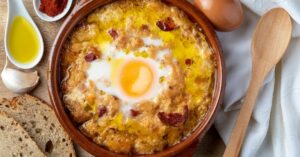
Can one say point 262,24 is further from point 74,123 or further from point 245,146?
point 74,123

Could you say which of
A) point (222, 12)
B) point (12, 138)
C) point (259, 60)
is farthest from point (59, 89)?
point (259, 60)

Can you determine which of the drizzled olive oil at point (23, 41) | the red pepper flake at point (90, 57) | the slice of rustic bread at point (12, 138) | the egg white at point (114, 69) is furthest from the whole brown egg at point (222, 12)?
the slice of rustic bread at point (12, 138)

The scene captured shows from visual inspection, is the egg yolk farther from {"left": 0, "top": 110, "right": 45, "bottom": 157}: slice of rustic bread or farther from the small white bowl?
{"left": 0, "top": 110, "right": 45, "bottom": 157}: slice of rustic bread

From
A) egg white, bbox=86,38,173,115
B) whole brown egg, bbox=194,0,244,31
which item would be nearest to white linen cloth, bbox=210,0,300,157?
whole brown egg, bbox=194,0,244,31

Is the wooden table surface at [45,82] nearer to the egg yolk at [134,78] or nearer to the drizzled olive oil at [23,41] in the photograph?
the drizzled olive oil at [23,41]

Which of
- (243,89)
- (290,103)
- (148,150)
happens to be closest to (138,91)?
(148,150)

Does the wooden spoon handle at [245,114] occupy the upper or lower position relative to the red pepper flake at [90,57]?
lower
